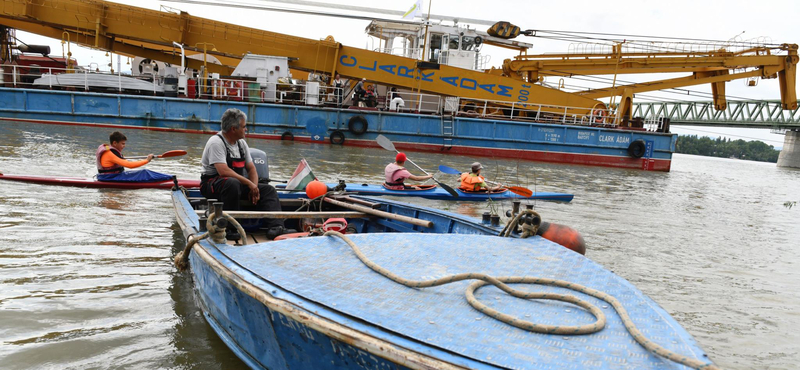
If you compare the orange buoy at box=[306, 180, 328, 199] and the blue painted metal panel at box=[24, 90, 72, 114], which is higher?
the blue painted metal panel at box=[24, 90, 72, 114]

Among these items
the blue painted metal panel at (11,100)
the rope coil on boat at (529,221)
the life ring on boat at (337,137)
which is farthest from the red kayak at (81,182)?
the blue painted metal panel at (11,100)

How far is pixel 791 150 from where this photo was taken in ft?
153

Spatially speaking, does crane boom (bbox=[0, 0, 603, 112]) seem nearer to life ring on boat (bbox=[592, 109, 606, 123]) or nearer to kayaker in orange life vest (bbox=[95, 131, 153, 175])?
life ring on boat (bbox=[592, 109, 606, 123])

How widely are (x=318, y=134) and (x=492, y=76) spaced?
735 cm

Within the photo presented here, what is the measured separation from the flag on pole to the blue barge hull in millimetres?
4385

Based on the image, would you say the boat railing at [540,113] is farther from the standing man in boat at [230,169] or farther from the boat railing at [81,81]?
the standing man in boat at [230,169]

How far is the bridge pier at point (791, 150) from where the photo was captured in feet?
151

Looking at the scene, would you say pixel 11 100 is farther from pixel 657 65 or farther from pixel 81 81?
pixel 657 65

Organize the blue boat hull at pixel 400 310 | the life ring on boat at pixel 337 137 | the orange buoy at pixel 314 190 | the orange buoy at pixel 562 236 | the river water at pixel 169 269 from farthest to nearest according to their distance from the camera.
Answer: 1. the life ring on boat at pixel 337 137
2. the orange buoy at pixel 314 190
3. the orange buoy at pixel 562 236
4. the river water at pixel 169 269
5. the blue boat hull at pixel 400 310

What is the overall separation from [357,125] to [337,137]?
35.6 inches

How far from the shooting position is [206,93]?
19719mm

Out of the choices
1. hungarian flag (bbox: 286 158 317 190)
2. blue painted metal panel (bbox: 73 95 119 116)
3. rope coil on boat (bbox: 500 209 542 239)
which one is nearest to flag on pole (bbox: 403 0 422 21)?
blue painted metal panel (bbox: 73 95 119 116)

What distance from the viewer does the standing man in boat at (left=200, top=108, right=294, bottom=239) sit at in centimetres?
455

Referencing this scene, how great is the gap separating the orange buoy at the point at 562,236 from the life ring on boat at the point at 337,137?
16.0m
